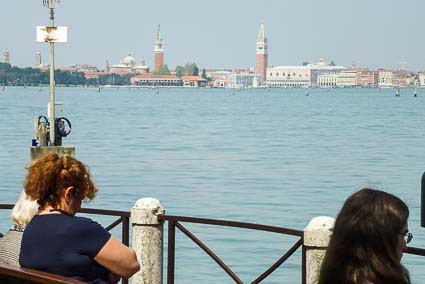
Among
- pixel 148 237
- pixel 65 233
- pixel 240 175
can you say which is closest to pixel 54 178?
pixel 65 233

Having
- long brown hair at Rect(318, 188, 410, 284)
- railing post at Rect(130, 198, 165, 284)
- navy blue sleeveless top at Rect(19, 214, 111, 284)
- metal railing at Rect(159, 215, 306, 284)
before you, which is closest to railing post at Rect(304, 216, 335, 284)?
metal railing at Rect(159, 215, 306, 284)

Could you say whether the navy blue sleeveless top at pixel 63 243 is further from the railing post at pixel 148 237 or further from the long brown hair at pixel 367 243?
the railing post at pixel 148 237

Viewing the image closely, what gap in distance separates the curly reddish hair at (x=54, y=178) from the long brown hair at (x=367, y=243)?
1.74 meters

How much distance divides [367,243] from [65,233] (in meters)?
1.84

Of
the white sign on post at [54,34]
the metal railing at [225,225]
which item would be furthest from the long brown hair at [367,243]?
the white sign on post at [54,34]

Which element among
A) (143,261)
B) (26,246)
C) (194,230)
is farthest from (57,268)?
(194,230)

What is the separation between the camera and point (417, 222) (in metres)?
25.1

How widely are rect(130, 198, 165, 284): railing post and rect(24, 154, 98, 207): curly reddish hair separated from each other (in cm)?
324

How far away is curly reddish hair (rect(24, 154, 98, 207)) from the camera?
16.3 ft

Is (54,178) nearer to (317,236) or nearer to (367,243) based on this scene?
(367,243)

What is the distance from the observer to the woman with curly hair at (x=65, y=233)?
16.1 ft

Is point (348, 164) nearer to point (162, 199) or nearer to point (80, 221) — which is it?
point (162, 199)

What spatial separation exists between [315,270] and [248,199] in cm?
2408

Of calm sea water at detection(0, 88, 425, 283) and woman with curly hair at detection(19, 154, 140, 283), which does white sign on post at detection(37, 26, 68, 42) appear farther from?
woman with curly hair at detection(19, 154, 140, 283)
